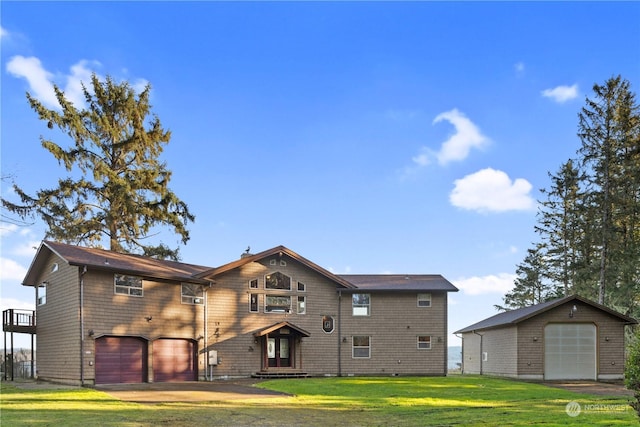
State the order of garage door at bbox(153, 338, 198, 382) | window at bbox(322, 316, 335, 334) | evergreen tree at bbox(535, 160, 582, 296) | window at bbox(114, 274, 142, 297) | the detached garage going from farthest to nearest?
evergreen tree at bbox(535, 160, 582, 296)
window at bbox(322, 316, 335, 334)
the detached garage
garage door at bbox(153, 338, 198, 382)
window at bbox(114, 274, 142, 297)

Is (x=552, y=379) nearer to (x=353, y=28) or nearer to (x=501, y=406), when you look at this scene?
(x=501, y=406)

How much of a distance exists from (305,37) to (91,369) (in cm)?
1513

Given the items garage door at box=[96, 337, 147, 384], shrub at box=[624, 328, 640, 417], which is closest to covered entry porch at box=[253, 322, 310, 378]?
garage door at box=[96, 337, 147, 384]

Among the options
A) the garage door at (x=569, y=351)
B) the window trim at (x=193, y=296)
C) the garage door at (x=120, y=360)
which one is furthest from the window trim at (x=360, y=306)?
the garage door at (x=120, y=360)

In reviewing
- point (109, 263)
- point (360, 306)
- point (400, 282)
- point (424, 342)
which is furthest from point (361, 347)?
point (109, 263)

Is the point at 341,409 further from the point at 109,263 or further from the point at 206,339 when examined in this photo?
the point at 109,263

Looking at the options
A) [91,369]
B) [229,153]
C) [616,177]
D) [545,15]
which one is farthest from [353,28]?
[616,177]

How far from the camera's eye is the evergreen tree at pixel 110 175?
32.4 metres

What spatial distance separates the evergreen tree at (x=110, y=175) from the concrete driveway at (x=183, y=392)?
45.3 ft

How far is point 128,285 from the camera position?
23172 millimetres

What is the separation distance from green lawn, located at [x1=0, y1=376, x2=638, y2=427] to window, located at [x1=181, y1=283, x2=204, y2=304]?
6.49 meters

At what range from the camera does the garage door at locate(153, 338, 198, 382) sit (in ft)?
78.2

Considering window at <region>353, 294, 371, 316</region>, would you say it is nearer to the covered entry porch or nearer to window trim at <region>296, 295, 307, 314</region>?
window trim at <region>296, 295, 307, 314</region>

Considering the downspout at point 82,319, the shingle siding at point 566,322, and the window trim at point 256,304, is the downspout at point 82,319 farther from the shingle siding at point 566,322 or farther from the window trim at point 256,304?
the shingle siding at point 566,322
